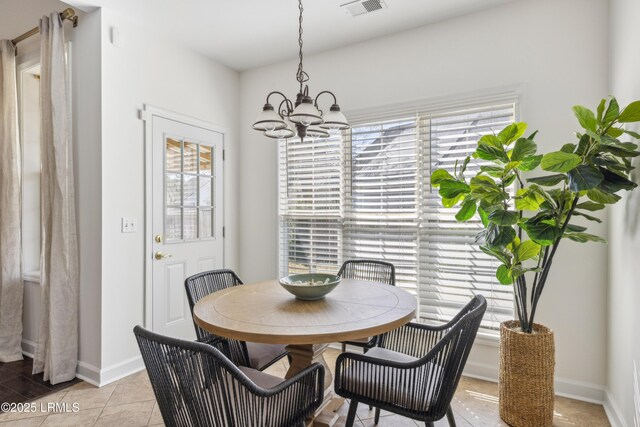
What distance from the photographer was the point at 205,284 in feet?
7.78

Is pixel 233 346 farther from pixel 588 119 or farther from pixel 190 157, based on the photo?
pixel 588 119

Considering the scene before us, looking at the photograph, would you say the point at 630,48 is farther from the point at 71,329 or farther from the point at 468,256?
the point at 71,329

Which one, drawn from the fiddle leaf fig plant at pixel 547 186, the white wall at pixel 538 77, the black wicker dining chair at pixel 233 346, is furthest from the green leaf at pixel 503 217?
the black wicker dining chair at pixel 233 346

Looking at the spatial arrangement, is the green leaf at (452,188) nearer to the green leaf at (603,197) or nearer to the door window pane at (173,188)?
the green leaf at (603,197)

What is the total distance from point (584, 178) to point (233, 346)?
2.03 metres

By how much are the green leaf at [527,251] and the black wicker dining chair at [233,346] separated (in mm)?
1543

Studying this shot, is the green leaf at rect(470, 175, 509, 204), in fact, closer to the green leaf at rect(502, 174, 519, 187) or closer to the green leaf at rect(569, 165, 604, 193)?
the green leaf at rect(502, 174, 519, 187)

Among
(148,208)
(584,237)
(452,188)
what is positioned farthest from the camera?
(148,208)

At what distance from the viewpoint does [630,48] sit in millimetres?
1979

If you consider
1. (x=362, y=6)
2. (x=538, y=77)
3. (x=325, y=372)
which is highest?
(x=362, y=6)

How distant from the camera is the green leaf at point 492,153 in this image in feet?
7.01

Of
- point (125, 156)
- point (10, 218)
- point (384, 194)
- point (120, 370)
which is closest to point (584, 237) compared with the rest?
point (384, 194)

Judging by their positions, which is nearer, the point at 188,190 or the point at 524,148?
the point at 524,148

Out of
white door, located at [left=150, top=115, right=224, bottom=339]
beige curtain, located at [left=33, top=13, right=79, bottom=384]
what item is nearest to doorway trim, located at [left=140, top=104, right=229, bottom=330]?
white door, located at [left=150, top=115, right=224, bottom=339]
